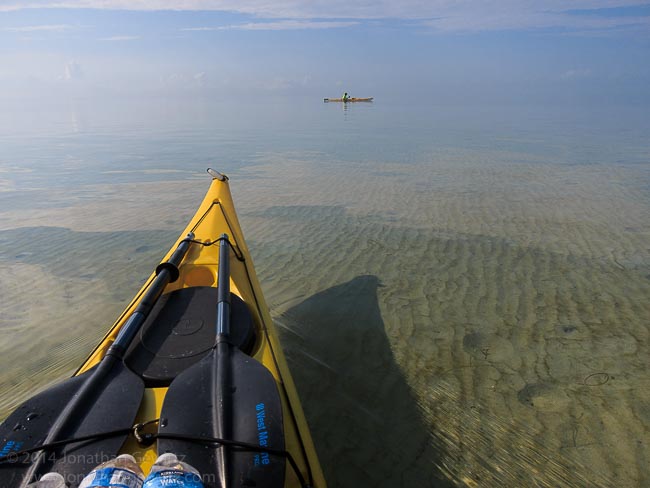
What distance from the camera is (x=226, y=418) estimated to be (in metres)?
2.21

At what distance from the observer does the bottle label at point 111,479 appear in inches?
57.8

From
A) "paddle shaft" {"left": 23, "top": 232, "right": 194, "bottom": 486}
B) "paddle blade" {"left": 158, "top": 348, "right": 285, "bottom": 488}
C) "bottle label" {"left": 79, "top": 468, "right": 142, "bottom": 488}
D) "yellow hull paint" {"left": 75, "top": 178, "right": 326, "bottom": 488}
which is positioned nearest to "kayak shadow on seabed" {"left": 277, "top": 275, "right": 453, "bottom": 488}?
"yellow hull paint" {"left": 75, "top": 178, "right": 326, "bottom": 488}

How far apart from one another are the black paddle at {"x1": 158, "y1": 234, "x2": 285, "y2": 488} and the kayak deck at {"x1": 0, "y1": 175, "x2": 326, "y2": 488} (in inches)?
1.0

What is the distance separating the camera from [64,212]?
9.77 meters

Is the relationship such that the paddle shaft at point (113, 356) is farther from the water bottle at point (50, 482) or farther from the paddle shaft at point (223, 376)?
the paddle shaft at point (223, 376)

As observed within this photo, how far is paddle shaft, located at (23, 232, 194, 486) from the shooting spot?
2.15 metres

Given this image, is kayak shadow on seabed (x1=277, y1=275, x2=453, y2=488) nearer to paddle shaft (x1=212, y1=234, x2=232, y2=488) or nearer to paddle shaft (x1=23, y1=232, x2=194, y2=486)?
paddle shaft (x1=212, y1=234, x2=232, y2=488)

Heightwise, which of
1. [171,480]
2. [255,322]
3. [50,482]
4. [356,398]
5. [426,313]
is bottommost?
[356,398]

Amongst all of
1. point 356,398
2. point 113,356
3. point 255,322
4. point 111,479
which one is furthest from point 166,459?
point 356,398

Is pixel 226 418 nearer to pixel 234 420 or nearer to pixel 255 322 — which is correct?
pixel 234 420

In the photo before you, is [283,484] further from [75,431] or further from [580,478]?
[580,478]

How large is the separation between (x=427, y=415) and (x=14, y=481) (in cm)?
295

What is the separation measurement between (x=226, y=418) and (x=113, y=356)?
104 centimetres

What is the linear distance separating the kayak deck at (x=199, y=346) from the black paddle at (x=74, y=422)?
42 mm
